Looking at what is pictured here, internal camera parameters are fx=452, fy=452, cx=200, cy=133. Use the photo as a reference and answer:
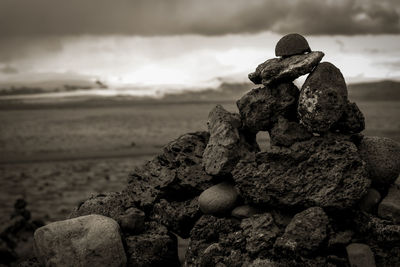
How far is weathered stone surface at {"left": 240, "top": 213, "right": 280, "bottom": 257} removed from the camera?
8289 mm

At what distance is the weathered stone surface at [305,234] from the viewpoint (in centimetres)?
792

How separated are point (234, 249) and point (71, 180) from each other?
1820 cm

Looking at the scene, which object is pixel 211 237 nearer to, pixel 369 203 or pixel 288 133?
pixel 288 133

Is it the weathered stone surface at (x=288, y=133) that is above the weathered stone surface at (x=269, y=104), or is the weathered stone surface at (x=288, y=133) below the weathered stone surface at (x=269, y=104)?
below

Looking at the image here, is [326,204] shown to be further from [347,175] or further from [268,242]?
[268,242]

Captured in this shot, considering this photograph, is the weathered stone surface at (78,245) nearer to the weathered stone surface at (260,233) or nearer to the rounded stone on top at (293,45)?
the weathered stone surface at (260,233)

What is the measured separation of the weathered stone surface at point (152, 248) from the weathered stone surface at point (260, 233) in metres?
2.01

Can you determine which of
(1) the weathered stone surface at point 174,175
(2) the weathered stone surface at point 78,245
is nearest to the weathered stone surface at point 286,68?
(1) the weathered stone surface at point 174,175

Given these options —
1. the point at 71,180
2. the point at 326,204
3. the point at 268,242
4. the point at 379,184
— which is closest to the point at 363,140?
the point at 379,184

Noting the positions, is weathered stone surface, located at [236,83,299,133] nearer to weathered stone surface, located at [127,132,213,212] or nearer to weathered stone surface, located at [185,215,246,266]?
weathered stone surface, located at [127,132,213,212]

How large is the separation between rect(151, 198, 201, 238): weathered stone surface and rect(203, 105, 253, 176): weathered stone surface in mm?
909

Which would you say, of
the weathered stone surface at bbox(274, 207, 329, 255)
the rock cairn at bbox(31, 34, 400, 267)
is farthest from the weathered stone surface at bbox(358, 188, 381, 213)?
the weathered stone surface at bbox(274, 207, 329, 255)

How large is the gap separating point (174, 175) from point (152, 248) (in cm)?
168

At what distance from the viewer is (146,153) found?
35875 millimetres
